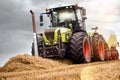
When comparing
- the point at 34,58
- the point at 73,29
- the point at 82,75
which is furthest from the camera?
the point at 73,29

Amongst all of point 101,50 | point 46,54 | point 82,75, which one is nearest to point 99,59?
point 101,50

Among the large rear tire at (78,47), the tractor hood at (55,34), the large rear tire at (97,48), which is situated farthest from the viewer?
the large rear tire at (97,48)

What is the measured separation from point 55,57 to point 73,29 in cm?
211

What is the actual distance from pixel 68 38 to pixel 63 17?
1.45m

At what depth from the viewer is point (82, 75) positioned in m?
9.33

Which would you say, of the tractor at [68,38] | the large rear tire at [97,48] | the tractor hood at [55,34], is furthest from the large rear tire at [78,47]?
the large rear tire at [97,48]

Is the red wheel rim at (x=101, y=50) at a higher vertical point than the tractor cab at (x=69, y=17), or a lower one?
lower

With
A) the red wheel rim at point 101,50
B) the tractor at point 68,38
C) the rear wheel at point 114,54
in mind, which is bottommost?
the rear wheel at point 114,54

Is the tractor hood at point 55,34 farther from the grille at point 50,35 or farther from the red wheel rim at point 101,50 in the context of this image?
the red wheel rim at point 101,50

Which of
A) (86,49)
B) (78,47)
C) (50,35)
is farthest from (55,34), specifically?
(86,49)

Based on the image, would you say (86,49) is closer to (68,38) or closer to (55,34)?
(68,38)

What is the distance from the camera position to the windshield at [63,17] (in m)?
19.5

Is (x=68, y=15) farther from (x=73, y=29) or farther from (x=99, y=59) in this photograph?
(x=99, y=59)

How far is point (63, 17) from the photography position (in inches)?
773
